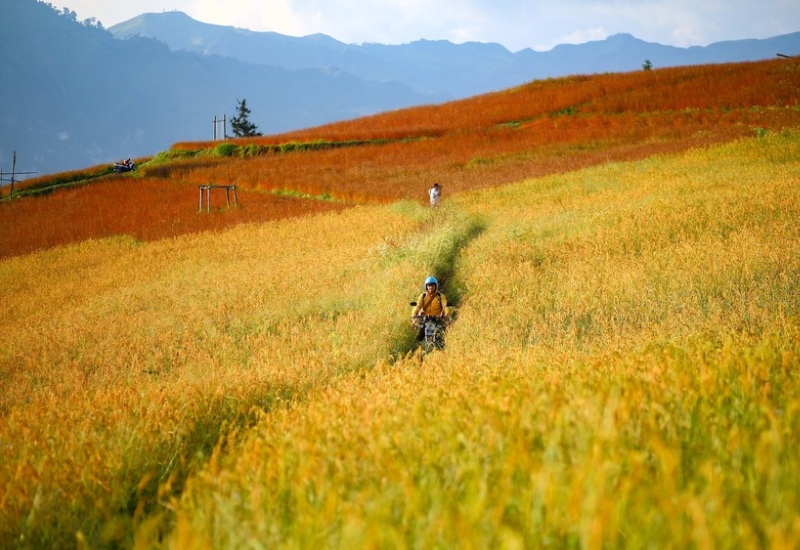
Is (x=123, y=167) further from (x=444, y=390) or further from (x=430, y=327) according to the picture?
(x=444, y=390)

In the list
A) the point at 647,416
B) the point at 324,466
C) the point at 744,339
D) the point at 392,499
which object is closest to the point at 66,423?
the point at 324,466

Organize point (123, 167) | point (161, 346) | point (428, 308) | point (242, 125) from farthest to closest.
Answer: point (242, 125)
point (123, 167)
point (161, 346)
point (428, 308)

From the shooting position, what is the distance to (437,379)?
450cm

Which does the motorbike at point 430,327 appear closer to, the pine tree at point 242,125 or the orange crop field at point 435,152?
the orange crop field at point 435,152

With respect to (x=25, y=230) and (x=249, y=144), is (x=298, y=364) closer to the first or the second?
(x=25, y=230)

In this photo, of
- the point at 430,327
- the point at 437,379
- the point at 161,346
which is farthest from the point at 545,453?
the point at 161,346

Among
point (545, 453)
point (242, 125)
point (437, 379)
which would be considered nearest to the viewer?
point (545, 453)

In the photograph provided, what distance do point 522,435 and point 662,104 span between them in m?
38.9

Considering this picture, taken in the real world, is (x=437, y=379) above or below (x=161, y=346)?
above

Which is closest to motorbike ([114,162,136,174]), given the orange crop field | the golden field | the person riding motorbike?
the orange crop field

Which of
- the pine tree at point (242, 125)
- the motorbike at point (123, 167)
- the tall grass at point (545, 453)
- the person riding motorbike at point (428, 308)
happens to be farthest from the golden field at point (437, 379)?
the pine tree at point (242, 125)

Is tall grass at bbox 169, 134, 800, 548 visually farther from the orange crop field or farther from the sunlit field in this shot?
the orange crop field

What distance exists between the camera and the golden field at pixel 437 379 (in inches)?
73.8

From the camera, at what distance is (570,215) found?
622 inches
